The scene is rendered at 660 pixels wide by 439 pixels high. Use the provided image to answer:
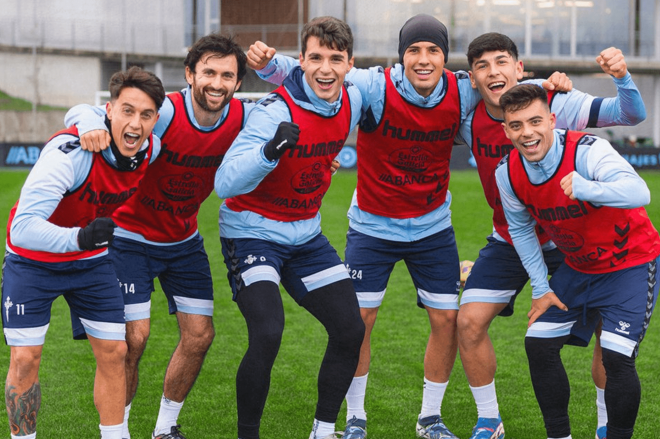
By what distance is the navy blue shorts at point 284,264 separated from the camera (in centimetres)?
459

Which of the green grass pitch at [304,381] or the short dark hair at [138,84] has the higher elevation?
the short dark hair at [138,84]

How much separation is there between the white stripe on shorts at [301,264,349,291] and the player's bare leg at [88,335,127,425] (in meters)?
1.04

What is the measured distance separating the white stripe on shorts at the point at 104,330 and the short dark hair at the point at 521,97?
232 cm

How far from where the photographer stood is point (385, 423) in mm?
5469

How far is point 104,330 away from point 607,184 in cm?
263

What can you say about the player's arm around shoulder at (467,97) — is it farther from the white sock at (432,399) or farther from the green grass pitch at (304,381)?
the green grass pitch at (304,381)

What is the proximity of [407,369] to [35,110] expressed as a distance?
25149 mm

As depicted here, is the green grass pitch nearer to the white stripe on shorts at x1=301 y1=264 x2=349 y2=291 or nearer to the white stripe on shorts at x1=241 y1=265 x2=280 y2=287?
the white stripe on shorts at x1=301 y1=264 x2=349 y2=291

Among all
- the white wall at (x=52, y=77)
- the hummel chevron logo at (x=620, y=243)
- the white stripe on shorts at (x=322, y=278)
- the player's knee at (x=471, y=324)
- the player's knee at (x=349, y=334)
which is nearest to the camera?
the hummel chevron logo at (x=620, y=243)

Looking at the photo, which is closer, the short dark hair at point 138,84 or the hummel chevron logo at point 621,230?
the short dark hair at point 138,84

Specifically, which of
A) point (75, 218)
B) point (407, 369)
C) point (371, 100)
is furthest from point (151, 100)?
point (407, 369)

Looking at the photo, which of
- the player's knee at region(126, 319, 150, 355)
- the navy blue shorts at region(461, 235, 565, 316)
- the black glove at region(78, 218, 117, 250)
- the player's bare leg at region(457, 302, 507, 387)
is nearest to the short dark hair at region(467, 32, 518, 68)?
the navy blue shorts at region(461, 235, 565, 316)

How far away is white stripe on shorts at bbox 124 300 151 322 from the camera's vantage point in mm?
4896

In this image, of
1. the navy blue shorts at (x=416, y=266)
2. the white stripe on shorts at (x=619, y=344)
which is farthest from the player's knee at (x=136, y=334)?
the white stripe on shorts at (x=619, y=344)
